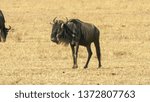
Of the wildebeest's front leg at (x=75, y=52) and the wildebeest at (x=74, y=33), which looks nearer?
the wildebeest at (x=74, y=33)

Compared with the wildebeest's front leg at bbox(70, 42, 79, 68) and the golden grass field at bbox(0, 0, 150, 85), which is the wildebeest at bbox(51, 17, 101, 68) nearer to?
the wildebeest's front leg at bbox(70, 42, 79, 68)

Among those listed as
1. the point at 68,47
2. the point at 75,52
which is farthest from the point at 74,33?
the point at 68,47

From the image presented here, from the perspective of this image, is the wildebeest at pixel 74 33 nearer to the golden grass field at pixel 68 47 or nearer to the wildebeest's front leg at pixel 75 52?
the wildebeest's front leg at pixel 75 52

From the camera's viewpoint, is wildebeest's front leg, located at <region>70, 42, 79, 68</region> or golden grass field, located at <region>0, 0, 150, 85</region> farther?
wildebeest's front leg, located at <region>70, 42, 79, 68</region>

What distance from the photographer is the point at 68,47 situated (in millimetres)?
27125

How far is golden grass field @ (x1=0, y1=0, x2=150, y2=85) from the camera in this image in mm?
18016

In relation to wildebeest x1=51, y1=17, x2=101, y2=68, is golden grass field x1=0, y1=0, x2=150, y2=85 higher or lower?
lower

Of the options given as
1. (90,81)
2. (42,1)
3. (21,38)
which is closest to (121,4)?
(42,1)

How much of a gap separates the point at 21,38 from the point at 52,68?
11269 mm

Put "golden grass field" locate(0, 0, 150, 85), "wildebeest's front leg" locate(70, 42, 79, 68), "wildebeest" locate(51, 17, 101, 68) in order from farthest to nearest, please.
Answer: "wildebeest's front leg" locate(70, 42, 79, 68), "wildebeest" locate(51, 17, 101, 68), "golden grass field" locate(0, 0, 150, 85)

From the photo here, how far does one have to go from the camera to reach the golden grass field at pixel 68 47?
59.1ft

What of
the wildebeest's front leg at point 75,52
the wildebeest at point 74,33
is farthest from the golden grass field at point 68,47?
the wildebeest at point 74,33

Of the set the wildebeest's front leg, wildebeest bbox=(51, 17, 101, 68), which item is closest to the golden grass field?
the wildebeest's front leg

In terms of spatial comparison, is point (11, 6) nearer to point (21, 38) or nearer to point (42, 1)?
point (42, 1)
